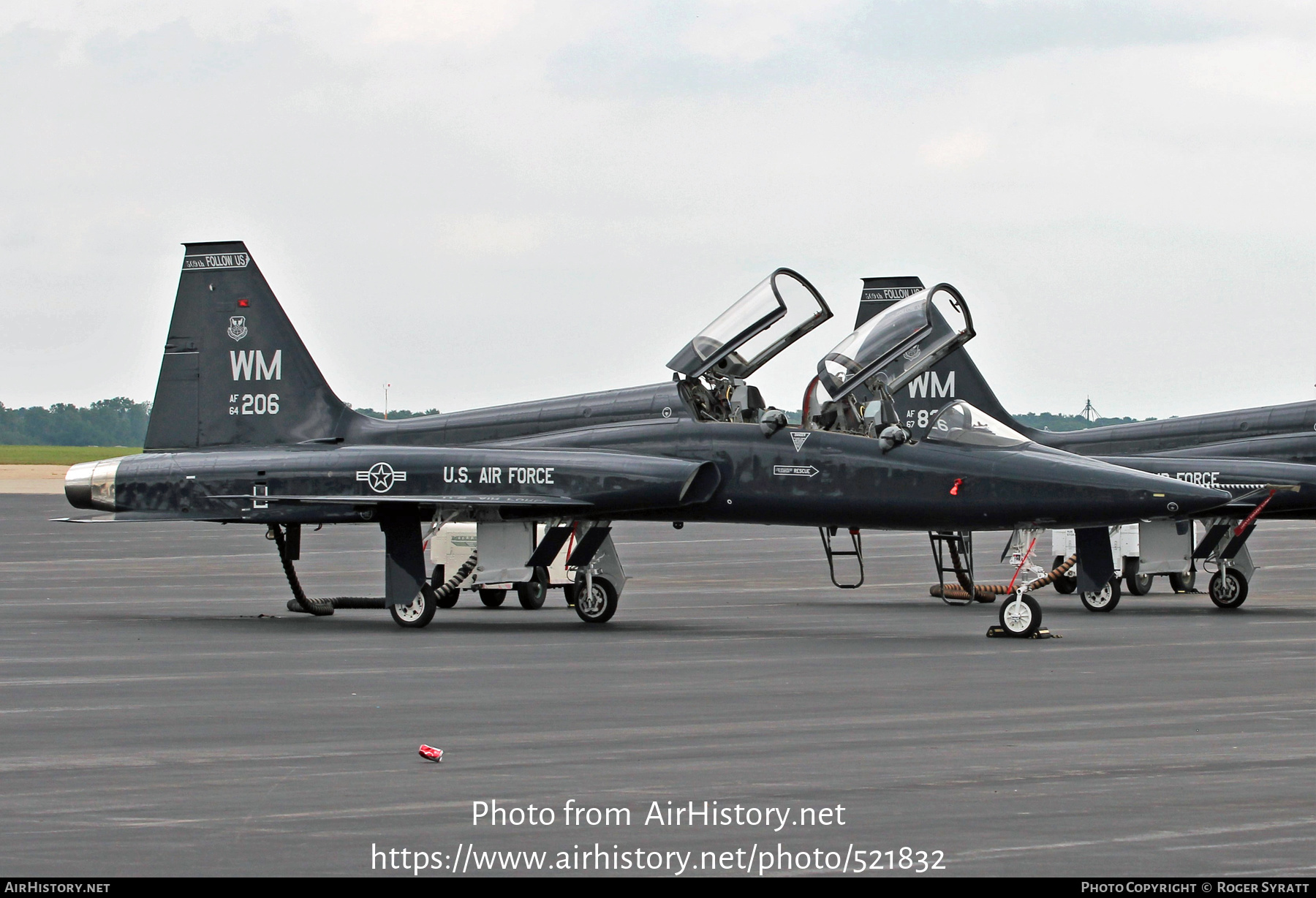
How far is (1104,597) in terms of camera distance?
2223 centimetres

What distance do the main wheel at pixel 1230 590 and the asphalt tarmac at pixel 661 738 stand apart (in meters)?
1.22

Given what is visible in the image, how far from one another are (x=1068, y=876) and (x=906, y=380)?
12928mm

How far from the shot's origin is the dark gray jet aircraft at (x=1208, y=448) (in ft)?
75.0

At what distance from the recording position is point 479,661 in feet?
51.0

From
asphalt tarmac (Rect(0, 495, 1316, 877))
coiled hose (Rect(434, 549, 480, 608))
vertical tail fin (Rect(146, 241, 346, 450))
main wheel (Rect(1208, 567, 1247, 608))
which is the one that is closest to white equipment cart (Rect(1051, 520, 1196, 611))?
asphalt tarmac (Rect(0, 495, 1316, 877))

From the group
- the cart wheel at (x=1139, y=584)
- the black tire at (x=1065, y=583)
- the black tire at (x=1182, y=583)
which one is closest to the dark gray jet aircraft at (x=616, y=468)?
the cart wheel at (x=1139, y=584)

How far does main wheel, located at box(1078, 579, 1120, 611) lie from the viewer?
2217cm

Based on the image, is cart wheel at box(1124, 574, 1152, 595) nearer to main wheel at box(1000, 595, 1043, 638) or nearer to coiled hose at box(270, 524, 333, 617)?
main wheel at box(1000, 595, 1043, 638)

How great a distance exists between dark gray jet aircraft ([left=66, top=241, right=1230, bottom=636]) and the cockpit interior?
0.08 ft

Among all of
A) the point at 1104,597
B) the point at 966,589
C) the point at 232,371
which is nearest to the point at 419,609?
the point at 232,371

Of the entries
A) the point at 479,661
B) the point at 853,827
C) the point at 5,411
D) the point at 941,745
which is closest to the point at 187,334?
the point at 479,661

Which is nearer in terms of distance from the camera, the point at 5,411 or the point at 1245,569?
the point at 1245,569

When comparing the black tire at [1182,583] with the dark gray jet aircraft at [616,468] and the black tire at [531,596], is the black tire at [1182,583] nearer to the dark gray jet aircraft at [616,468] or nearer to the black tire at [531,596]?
the dark gray jet aircraft at [616,468]

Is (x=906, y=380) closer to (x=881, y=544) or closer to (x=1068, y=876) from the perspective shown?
(x=1068, y=876)
